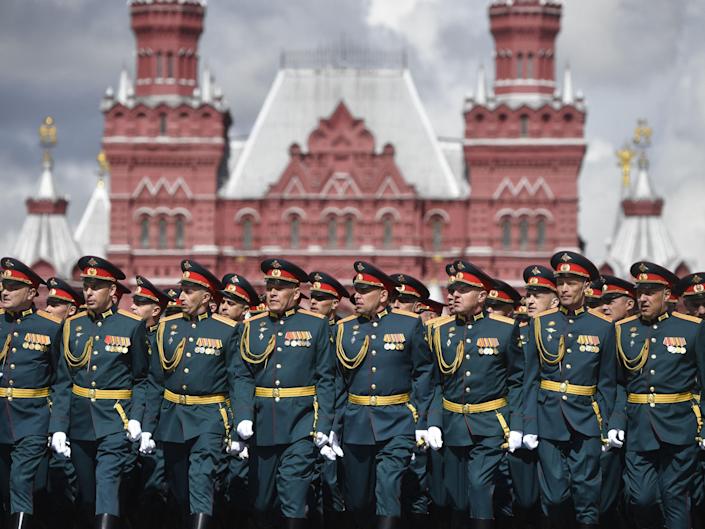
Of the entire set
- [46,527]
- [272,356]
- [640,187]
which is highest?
[640,187]

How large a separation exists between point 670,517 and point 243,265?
4470cm

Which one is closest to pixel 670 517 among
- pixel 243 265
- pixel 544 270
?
pixel 544 270

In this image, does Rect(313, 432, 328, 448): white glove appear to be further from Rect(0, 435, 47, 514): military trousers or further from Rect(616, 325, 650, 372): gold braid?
Rect(616, 325, 650, 372): gold braid

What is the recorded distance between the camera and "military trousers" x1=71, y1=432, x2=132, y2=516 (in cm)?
1137

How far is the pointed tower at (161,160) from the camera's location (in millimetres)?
55500

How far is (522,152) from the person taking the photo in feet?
179

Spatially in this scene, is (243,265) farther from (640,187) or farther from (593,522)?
(593,522)

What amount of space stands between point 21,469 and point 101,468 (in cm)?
55

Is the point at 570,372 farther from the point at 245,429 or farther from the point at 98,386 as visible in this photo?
the point at 98,386

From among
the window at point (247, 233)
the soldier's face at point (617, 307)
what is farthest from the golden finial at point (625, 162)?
the soldier's face at point (617, 307)

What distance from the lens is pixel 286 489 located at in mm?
11352

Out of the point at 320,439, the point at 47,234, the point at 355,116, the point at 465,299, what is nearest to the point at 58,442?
the point at 320,439

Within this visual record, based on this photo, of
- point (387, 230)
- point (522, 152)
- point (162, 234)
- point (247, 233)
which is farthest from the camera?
point (247, 233)

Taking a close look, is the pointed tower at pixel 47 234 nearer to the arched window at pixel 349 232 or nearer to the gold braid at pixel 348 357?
the arched window at pixel 349 232
